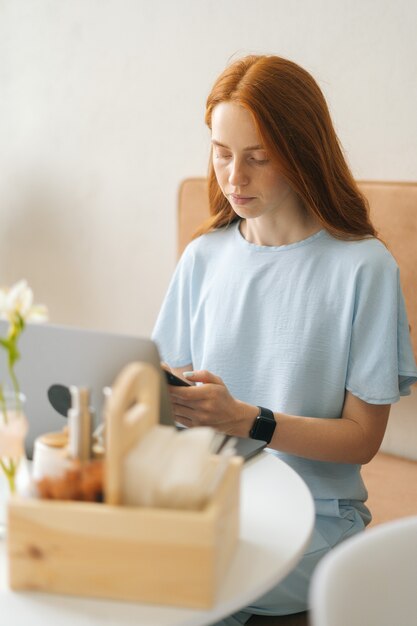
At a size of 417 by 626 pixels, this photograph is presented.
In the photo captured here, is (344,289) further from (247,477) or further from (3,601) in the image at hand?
(3,601)

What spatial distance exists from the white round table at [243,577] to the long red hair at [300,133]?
0.57 metres

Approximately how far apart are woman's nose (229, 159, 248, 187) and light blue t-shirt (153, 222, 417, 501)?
18 cm

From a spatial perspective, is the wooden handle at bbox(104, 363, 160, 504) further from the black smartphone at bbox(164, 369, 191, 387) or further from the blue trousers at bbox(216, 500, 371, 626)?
the blue trousers at bbox(216, 500, 371, 626)

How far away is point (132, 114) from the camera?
9.43 ft

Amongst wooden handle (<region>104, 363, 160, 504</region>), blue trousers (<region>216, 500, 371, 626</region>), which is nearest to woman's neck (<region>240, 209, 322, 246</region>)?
blue trousers (<region>216, 500, 371, 626</region>)

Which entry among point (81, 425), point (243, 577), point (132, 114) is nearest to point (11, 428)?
point (81, 425)

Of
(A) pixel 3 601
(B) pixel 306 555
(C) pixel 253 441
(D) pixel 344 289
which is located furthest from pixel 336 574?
(D) pixel 344 289

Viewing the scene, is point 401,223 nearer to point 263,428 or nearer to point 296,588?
point 263,428

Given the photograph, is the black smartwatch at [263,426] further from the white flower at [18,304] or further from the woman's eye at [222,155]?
the white flower at [18,304]

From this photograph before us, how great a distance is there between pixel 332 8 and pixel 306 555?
1478mm

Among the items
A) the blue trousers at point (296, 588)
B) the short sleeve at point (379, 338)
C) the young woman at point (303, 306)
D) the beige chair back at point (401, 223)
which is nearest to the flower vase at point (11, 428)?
the young woman at point (303, 306)

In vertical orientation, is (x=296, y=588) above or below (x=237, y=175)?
below

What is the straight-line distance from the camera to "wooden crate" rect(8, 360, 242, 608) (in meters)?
0.84

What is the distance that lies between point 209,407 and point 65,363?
0.30m
